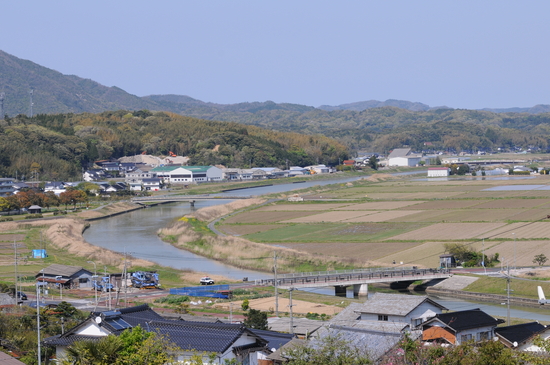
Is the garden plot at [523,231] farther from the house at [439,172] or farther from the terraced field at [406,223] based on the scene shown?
the house at [439,172]

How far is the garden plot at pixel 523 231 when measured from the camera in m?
35.3

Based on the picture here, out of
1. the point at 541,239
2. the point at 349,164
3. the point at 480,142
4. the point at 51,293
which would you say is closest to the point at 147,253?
the point at 51,293

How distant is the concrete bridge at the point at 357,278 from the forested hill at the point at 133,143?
188 feet

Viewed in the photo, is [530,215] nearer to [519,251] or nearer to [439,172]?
[519,251]

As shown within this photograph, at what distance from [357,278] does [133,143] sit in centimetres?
8945

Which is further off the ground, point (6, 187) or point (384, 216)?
point (6, 187)

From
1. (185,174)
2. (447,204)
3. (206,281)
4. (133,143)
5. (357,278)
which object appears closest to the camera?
(357,278)

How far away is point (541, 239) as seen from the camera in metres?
34.0

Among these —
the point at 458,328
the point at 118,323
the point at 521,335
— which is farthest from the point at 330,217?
the point at 118,323

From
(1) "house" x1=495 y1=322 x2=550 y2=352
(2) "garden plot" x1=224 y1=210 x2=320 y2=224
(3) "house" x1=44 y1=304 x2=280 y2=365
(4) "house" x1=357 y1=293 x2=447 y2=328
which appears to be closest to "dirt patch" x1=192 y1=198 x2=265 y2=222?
(2) "garden plot" x1=224 y1=210 x2=320 y2=224

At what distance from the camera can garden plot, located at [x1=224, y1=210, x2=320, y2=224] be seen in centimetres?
4875

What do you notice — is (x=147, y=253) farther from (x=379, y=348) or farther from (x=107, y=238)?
(x=379, y=348)

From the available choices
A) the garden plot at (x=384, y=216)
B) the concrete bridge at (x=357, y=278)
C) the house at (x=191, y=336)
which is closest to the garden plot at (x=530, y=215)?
the garden plot at (x=384, y=216)

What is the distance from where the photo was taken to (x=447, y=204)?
5306cm
